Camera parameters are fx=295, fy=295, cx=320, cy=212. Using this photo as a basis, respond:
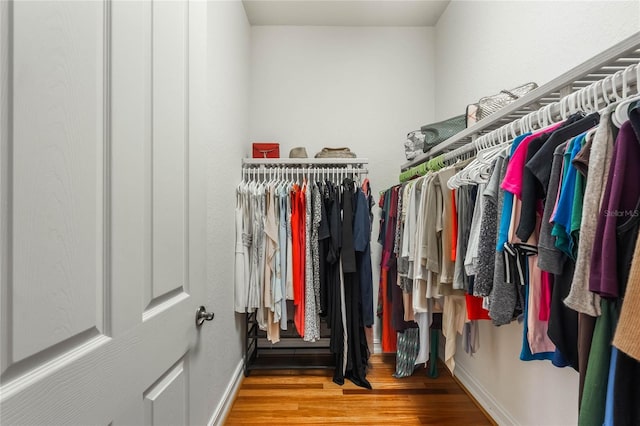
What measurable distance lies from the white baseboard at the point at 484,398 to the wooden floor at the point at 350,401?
52mm

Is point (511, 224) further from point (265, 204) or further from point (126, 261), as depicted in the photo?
point (265, 204)

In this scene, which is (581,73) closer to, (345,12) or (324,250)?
(324,250)

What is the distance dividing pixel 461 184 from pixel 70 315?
1332 millimetres

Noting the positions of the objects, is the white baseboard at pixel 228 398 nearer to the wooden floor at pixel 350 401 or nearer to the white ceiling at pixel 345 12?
the wooden floor at pixel 350 401

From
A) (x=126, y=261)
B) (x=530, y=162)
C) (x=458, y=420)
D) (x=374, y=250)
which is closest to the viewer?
(x=126, y=261)

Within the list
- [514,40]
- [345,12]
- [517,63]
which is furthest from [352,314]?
[345,12]

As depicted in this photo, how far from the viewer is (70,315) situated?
51cm

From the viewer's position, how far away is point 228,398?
6.03ft

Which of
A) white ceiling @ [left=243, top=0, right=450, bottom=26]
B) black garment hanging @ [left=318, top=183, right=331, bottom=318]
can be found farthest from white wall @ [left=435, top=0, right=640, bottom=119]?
black garment hanging @ [left=318, top=183, right=331, bottom=318]

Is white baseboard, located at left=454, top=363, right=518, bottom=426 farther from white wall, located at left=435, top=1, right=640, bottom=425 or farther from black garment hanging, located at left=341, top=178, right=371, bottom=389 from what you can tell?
black garment hanging, located at left=341, top=178, right=371, bottom=389

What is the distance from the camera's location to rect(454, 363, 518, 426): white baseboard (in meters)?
1.67

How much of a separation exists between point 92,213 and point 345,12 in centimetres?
268

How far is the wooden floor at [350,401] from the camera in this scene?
1.75 m

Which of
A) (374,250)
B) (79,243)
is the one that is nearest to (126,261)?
(79,243)
